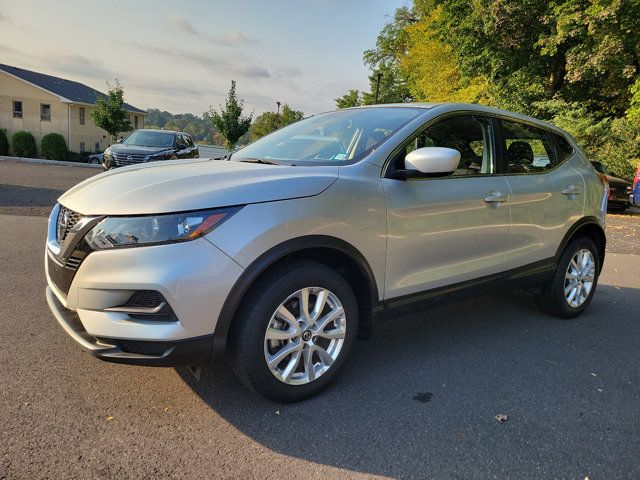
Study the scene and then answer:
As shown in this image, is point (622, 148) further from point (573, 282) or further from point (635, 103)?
point (573, 282)

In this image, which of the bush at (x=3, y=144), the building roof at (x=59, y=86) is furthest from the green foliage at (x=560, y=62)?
the building roof at (x=59, y=86)

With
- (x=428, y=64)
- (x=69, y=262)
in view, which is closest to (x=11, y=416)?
(x=69, y=262)

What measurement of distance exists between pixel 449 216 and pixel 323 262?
0.96m

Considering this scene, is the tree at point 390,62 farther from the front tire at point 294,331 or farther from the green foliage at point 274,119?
the front tire at point 294,331

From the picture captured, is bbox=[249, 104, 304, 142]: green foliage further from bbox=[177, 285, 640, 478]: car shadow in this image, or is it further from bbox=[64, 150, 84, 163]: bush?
bbox=[177, 285, 640, 478]: car shadow

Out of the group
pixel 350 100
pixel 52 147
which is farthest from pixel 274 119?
pixel 52 147

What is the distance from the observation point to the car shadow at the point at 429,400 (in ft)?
7.97

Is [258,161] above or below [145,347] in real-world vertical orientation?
above

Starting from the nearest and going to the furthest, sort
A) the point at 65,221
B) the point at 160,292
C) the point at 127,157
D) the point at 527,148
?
the point at 160,292
the point at 65,221
the point at 527,148
the point at 127,157

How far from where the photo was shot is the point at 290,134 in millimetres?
3867

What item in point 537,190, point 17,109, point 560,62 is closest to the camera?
point 537,190

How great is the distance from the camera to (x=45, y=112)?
3716 centimetres

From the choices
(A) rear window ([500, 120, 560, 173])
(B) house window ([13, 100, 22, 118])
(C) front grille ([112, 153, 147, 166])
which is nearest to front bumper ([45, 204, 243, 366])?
(A) rear window ([500, 120, 560, 173])

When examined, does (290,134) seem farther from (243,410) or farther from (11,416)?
(11,416)
